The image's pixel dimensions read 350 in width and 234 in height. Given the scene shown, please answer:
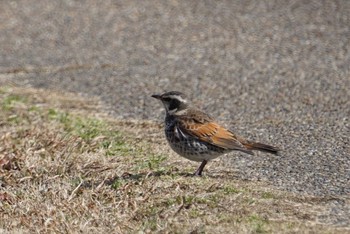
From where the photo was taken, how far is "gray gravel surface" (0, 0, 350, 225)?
368 inches

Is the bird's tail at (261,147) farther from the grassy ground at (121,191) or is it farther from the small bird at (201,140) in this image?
the grassy ground at (121,191)

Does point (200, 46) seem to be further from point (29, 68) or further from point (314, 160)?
point (314, 160)

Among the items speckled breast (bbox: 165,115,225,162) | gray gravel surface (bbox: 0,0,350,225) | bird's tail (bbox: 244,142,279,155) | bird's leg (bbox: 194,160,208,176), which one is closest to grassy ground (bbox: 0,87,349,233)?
bird's leg (bbox: 194,160,208,176)

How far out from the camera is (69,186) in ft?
26.1

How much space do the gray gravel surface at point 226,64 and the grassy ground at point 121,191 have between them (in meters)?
0.43

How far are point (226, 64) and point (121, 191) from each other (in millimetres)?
6105

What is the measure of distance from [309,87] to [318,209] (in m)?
4.90

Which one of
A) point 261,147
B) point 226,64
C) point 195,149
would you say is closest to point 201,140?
point 195,149

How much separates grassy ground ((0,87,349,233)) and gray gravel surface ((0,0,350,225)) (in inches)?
16.8

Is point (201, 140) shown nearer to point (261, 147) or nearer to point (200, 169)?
point (200, 169)

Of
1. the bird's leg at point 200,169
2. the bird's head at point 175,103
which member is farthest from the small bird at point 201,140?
the bird's head at point 175,103

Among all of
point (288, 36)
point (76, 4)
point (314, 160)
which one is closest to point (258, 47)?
point (288, 36)

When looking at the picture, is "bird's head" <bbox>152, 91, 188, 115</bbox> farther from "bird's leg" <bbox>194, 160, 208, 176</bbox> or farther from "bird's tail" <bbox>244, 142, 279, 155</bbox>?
"bird's tail" <bbox>244, 142, 279, 155</bbox>

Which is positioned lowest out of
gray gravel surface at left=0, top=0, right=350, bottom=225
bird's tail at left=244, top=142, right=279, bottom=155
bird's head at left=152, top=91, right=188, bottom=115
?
gray gravel surface at left=0, top=0, right=350, bottom=225
